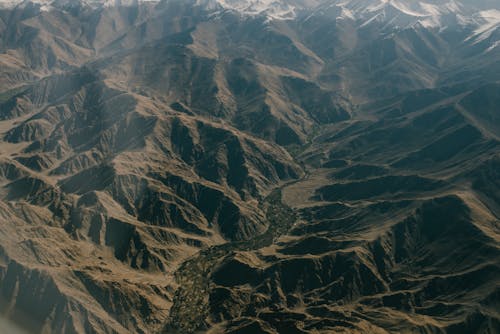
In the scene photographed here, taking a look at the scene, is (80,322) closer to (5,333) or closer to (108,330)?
(108,330)

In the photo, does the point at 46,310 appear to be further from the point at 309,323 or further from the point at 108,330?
the point at 309,323

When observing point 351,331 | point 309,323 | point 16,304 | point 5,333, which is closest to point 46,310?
point 16,304

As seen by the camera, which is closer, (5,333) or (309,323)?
(5,333)

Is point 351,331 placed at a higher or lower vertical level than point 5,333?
lower

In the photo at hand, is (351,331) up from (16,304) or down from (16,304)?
down

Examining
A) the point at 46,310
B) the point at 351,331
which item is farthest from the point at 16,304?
the point at 351,331

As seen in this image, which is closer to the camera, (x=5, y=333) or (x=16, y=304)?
(x=5, y=333)

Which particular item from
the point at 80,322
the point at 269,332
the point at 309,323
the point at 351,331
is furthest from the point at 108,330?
the point at 351,331

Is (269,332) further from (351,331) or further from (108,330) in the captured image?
(108,330)
